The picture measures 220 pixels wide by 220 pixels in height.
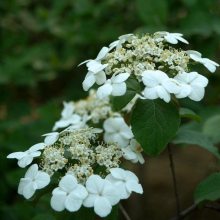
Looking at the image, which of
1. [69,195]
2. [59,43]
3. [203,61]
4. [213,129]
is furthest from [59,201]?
[59,43]

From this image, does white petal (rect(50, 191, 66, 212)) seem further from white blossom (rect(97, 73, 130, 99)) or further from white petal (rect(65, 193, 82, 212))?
white blossom (rect(97, 73, 130, 99))

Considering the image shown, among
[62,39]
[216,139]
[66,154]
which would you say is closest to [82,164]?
[66,154]

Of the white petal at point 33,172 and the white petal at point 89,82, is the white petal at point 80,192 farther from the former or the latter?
the white petal at point 89,82

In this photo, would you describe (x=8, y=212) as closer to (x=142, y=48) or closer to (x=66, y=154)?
(x=66, y=154)

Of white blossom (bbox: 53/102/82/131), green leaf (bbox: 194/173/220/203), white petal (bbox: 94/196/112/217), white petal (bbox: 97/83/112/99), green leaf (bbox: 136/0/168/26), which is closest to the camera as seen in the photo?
white petal (bbox: 94/196/112/217)

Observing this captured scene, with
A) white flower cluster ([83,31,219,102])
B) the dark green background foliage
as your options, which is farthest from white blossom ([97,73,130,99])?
the dark green background foliage

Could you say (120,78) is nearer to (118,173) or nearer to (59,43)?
(118,173)
